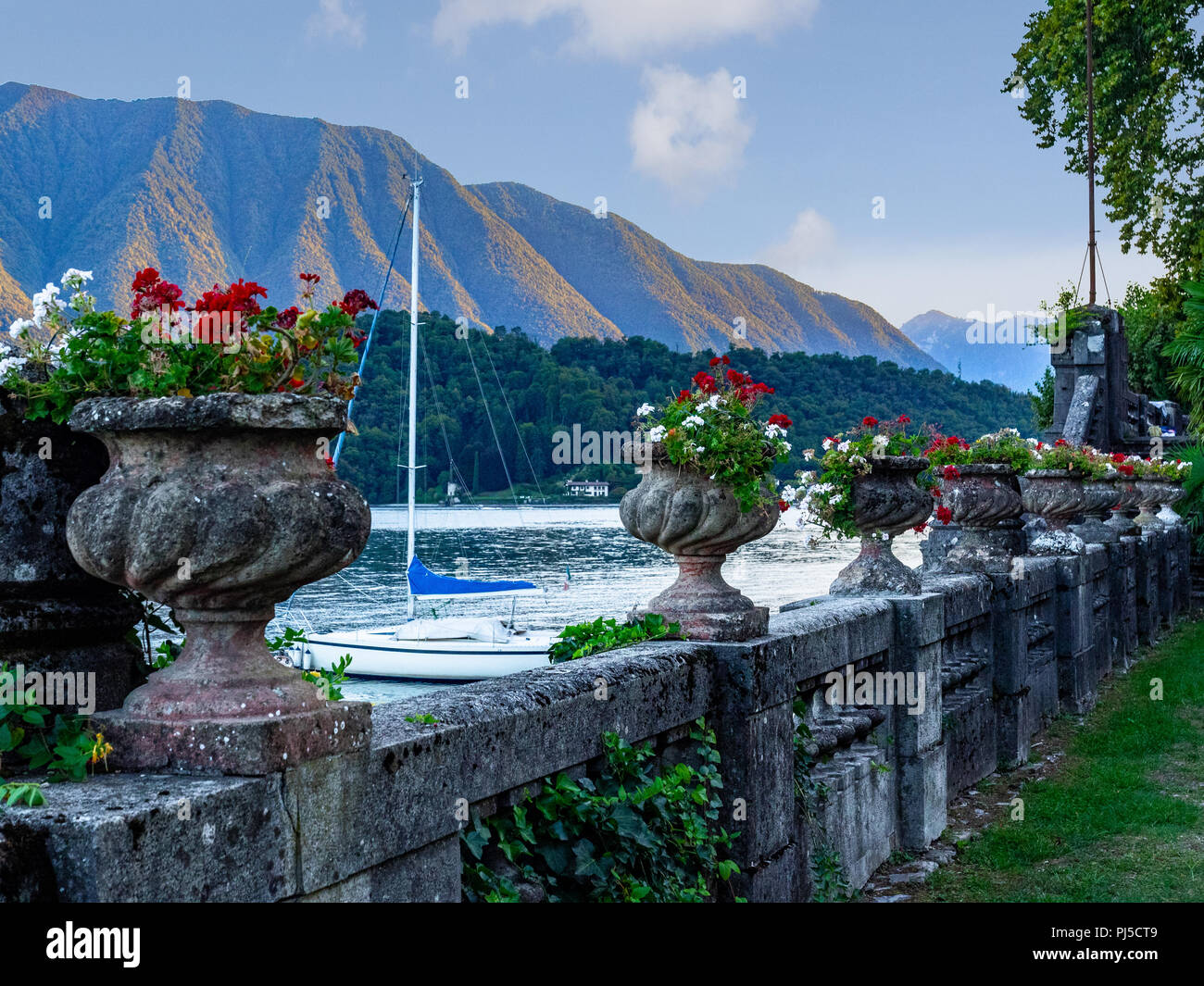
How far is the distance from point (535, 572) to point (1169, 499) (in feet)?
159

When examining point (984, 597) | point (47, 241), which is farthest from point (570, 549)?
point (984, 597)

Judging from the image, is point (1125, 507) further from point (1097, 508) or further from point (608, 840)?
point (608, 840)

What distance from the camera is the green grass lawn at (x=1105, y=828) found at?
226 inches

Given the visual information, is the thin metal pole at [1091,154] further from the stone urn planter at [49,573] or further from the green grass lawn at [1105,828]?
the stone urn planter at [49,573]

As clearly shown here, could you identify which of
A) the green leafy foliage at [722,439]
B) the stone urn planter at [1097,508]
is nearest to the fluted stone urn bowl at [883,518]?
the green leafy foliage at [722,439]

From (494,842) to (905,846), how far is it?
371 centimetres

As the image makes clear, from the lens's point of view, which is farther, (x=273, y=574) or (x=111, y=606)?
(x=111, y=606)

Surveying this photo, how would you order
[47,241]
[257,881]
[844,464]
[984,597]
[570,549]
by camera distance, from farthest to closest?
[47,241]
[570,549]
[984,597]
[844,464]
[257,881]

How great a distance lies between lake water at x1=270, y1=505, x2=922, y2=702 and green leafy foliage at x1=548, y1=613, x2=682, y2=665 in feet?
67.2

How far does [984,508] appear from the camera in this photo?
386 inches

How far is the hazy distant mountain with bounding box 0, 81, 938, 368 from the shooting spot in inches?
4542

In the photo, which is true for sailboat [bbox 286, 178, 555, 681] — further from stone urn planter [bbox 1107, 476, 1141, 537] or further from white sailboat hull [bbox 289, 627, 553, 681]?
stone urn planter [bbox 1107, 476, 1141, 537]

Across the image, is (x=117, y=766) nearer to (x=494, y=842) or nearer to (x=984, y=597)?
(x=494, y=842)

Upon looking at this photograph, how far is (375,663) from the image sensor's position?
111 ft
